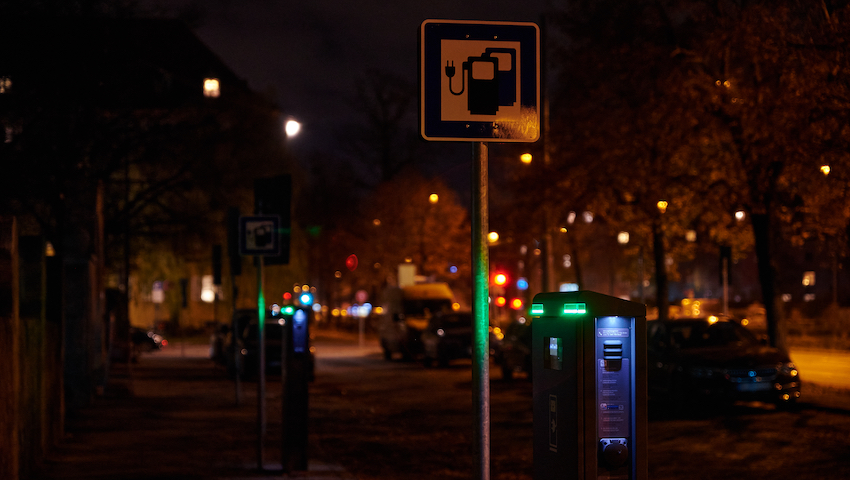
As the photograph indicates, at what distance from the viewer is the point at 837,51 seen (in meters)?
13.0

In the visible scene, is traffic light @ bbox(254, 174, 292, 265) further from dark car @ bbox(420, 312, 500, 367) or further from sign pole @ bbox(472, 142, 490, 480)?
dark car @ bbox(420, 312, 500, 367)

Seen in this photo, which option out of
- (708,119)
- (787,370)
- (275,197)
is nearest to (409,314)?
(708,119)

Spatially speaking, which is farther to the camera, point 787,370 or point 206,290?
point 206,290

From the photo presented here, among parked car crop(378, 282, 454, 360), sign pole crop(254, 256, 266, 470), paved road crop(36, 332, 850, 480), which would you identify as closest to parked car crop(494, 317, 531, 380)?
paved road crop(36, 332, 850, 480)

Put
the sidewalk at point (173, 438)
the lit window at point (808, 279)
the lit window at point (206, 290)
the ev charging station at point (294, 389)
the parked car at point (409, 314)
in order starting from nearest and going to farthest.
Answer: the ev charging station at point (294, 389) → the sidewalk at point (173, 438) → the parked car at point (409, 314) → the lit window at point (206, 290) → the lit window at point (808, 279)

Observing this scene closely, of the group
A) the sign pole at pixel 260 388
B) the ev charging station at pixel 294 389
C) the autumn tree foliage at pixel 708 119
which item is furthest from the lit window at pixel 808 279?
the ev charging station at pixel 294 389

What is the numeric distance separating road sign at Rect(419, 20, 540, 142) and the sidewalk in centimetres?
667

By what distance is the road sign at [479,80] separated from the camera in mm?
4578

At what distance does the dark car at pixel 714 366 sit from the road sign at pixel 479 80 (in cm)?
1154

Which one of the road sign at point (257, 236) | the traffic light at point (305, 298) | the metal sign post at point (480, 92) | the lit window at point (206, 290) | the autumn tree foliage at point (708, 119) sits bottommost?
the lit window at point (206, 290)

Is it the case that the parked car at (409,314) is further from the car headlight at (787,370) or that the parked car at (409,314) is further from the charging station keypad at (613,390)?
the charging station keypad at (613,390)

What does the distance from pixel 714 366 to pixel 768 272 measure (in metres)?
5.73

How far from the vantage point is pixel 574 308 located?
5.31 meters

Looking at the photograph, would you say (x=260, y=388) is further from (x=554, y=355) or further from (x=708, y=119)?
(x=708, y=119)
